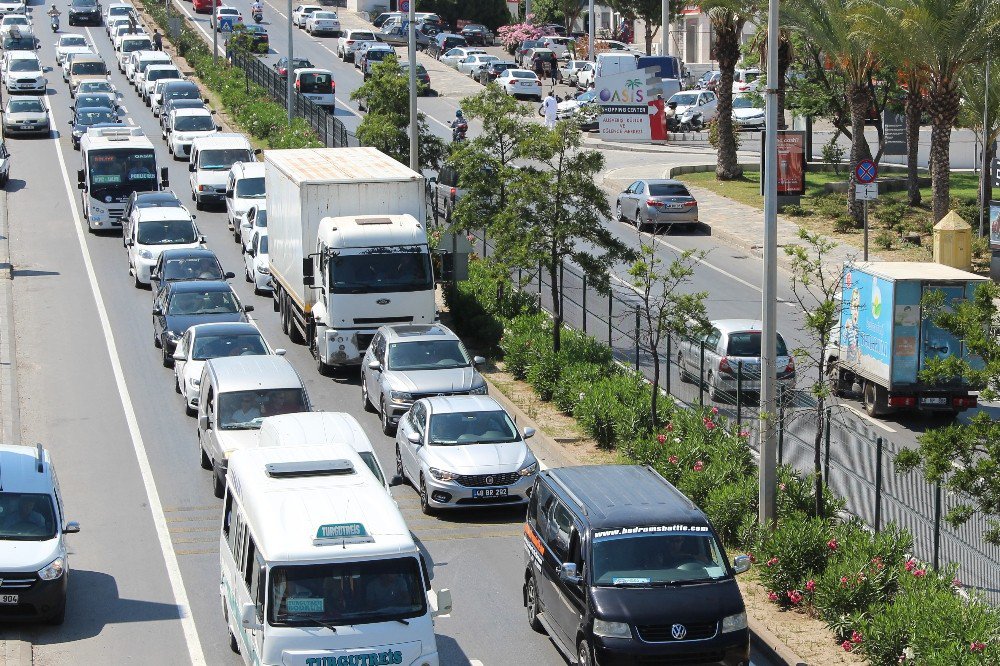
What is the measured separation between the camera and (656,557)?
14.7 m

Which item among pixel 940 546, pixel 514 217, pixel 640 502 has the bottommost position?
pixel 940 546

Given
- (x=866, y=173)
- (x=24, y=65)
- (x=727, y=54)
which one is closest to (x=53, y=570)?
(x=866, y=173)

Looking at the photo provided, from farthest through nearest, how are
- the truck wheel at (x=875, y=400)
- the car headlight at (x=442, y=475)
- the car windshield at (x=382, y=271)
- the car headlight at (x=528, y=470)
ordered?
1. the car windshield at (x=382, y=271)
2. the truck wheel at (x=875, y=400)
3. the car headlight at (x=528, y=470)
4. the car headlight at (x=442, y=475)

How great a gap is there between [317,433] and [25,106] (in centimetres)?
4361

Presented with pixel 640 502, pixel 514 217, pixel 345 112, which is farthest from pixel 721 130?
pixel 640 502

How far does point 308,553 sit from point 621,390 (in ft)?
37.9

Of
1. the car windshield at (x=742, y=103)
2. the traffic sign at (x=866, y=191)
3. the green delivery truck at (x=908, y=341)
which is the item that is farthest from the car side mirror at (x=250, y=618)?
the car windshield at (x=742, y=103)

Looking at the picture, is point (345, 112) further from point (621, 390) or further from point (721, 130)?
point (621, 390)

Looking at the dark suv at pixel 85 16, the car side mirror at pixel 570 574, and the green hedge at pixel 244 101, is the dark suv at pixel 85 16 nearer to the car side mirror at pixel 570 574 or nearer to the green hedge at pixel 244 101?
the green hedge at pixel 244 101

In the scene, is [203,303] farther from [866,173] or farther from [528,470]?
[866,173]

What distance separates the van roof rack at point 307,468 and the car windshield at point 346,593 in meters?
1.86

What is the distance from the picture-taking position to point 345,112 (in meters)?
67.4

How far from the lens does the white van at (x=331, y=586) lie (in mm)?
13148

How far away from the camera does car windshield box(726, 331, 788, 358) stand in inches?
1048
